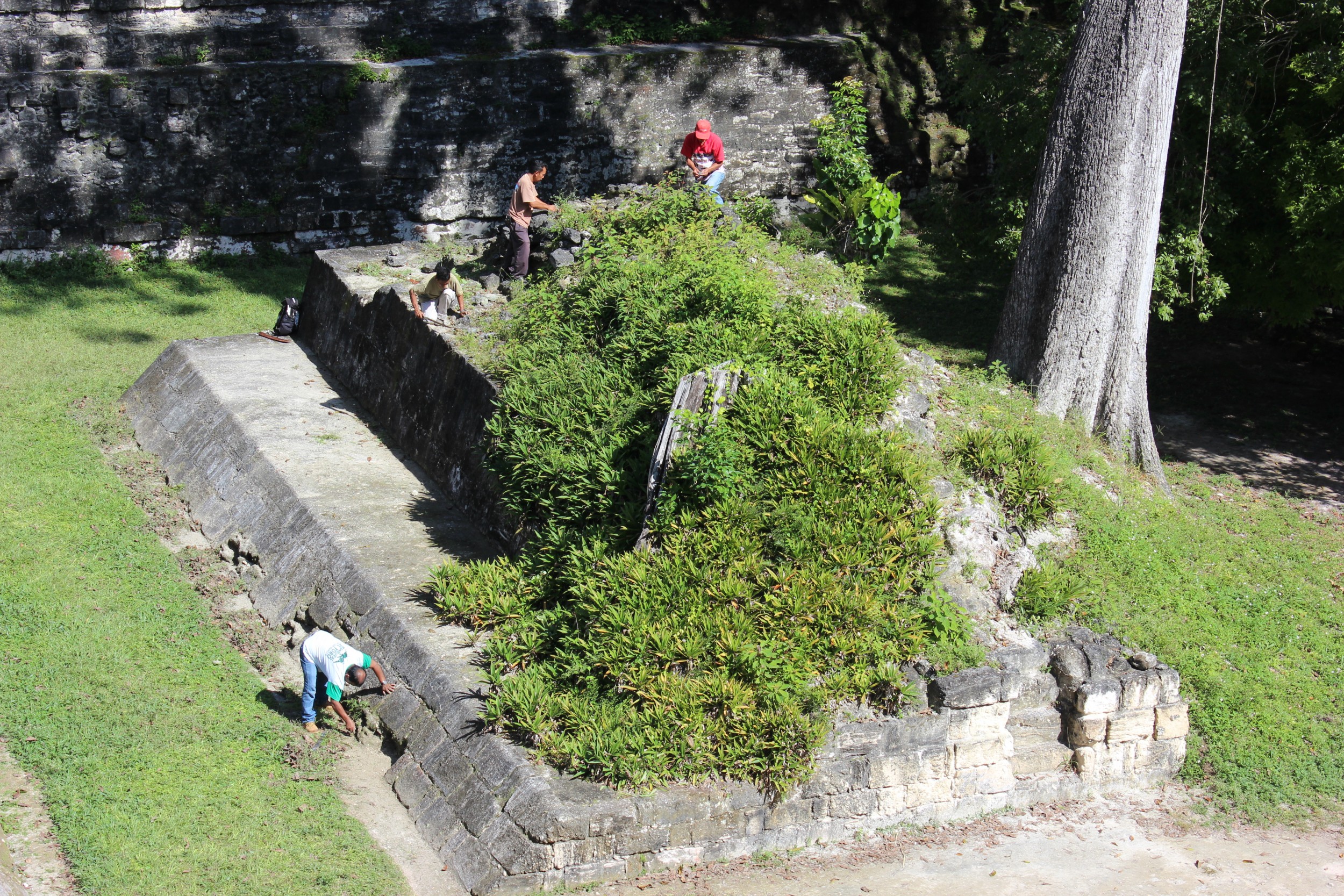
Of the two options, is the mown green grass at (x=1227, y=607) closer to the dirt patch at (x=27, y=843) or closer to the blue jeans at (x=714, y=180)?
the blue jeans at (x=714, y=180)

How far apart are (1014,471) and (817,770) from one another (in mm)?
2743

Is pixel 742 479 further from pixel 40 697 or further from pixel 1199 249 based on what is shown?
pixel 1199 249

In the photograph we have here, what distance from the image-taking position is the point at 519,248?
10.8 meters

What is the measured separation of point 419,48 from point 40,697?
1069 centimetres

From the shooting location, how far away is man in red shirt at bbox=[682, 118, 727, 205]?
1175 cm

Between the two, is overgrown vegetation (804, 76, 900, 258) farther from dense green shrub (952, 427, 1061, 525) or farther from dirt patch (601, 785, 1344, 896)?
dirt patch (601, 785, 1344, 896)

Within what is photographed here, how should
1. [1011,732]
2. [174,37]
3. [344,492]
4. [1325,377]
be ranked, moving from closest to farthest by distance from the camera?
[1011,732], [344,492], [1325,377], [174,37]

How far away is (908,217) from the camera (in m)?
17.4

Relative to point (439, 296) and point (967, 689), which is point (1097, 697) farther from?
point (439, 296)

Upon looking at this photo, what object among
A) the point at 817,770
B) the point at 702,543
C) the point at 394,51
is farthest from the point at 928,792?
the point at 394,51

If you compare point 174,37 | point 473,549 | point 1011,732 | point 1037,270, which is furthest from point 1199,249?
point 174,37

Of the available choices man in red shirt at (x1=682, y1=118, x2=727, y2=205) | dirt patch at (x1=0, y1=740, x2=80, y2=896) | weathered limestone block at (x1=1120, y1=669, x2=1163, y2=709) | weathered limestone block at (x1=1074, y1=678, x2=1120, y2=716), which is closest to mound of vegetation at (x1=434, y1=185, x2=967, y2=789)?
weathered limestone block at (x1=1074, y1=678, x2=1120, y2=716)

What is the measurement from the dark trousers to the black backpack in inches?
120

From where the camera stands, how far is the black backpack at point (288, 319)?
12680 mm
